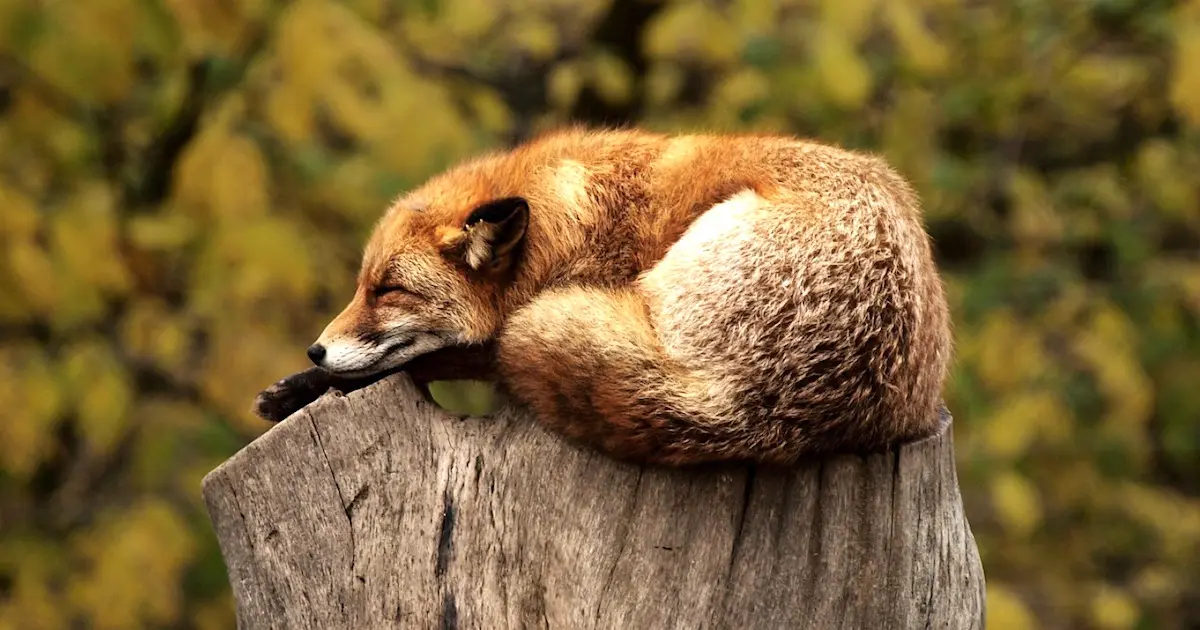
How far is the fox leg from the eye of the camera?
10.6 ft

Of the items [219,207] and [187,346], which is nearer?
[219,207]

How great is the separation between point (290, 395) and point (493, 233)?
2.89 ft

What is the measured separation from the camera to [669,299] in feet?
11.7

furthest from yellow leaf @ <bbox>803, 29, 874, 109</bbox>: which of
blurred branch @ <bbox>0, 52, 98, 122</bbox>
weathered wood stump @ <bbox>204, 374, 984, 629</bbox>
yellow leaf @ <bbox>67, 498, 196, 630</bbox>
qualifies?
yellow leaf @ <bbox>67, 498, 196, 630</bbox>

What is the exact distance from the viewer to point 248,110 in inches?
297

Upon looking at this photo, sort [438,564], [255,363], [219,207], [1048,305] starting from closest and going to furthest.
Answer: [438,564], [219,207], [255,363], [1048,305]

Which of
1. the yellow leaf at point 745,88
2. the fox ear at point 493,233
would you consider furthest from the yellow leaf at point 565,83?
the fox ear at point 493,233

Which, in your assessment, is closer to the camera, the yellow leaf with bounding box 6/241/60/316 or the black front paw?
the black front paw

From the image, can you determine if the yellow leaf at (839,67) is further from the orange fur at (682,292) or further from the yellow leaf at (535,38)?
→ the orange fur at (682,292)

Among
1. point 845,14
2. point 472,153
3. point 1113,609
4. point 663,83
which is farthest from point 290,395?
point 1113,609

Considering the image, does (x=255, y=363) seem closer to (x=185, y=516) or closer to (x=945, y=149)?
(x=185, y=516)

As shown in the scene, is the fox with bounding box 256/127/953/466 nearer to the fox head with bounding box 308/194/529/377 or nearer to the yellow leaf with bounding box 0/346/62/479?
the fox head with bounding box 308/194/529/377

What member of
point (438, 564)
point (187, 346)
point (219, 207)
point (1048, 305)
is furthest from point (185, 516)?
point (1048, 305)

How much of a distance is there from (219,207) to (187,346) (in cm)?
175
